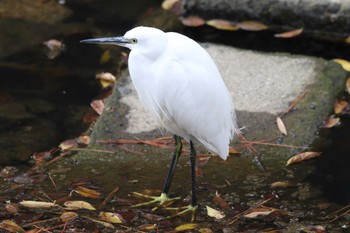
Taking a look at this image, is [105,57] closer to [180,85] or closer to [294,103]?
[294,103]

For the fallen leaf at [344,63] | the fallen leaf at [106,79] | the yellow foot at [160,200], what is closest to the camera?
the yellow foot at [160,200]

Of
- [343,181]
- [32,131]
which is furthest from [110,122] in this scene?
[343,181]

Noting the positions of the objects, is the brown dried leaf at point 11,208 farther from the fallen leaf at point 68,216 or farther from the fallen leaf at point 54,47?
the fallen leaf at point 54,47

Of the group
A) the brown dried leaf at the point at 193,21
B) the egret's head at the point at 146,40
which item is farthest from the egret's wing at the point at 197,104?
the brown dried leaf at the point at 193,21

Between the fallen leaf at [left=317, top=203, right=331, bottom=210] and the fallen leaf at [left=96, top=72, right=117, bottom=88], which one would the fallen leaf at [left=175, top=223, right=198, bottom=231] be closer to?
the fallen leaf at [left=317, top=203, right=331, bottom=210]

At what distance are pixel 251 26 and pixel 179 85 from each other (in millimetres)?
2730

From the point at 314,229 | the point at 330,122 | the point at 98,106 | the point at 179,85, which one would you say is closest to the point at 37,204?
the point at 179,85

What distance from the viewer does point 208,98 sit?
154 inches

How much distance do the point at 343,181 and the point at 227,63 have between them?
159cm

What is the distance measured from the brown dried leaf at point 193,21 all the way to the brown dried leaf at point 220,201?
2.53 m

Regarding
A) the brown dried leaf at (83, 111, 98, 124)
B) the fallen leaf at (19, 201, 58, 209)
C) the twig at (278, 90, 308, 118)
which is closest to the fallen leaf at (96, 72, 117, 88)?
the brown dried leaf at (83, 111, 98, 124)

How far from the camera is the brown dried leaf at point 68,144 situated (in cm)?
475

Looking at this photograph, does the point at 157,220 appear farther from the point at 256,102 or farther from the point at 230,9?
the point at 230,9

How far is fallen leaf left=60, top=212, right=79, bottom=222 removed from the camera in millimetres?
3961
